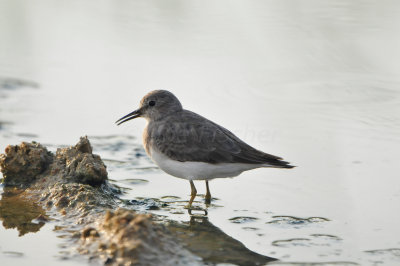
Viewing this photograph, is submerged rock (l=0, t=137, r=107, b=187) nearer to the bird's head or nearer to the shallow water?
the shallow water

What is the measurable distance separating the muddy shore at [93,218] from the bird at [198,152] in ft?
2.24

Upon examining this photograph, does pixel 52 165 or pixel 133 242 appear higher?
pixel 52 165

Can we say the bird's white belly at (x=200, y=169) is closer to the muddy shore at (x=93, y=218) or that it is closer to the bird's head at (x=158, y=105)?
the muddy shore at (x=93, y=218)

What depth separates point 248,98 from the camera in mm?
9805

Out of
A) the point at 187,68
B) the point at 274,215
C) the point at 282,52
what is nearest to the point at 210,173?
the point at 274,215

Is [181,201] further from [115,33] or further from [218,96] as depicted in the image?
[115,33]

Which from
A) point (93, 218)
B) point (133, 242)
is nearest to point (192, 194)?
point (93, 218)

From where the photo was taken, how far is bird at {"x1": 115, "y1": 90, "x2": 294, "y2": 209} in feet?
23.0

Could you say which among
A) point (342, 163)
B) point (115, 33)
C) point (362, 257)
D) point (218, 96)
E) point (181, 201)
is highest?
point (115, 33)

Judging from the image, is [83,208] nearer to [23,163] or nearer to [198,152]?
[23,163]

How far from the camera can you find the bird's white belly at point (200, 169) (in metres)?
7.04

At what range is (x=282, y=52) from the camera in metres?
11.3

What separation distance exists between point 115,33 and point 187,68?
2143 millimetres

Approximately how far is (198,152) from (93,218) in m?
1.64
